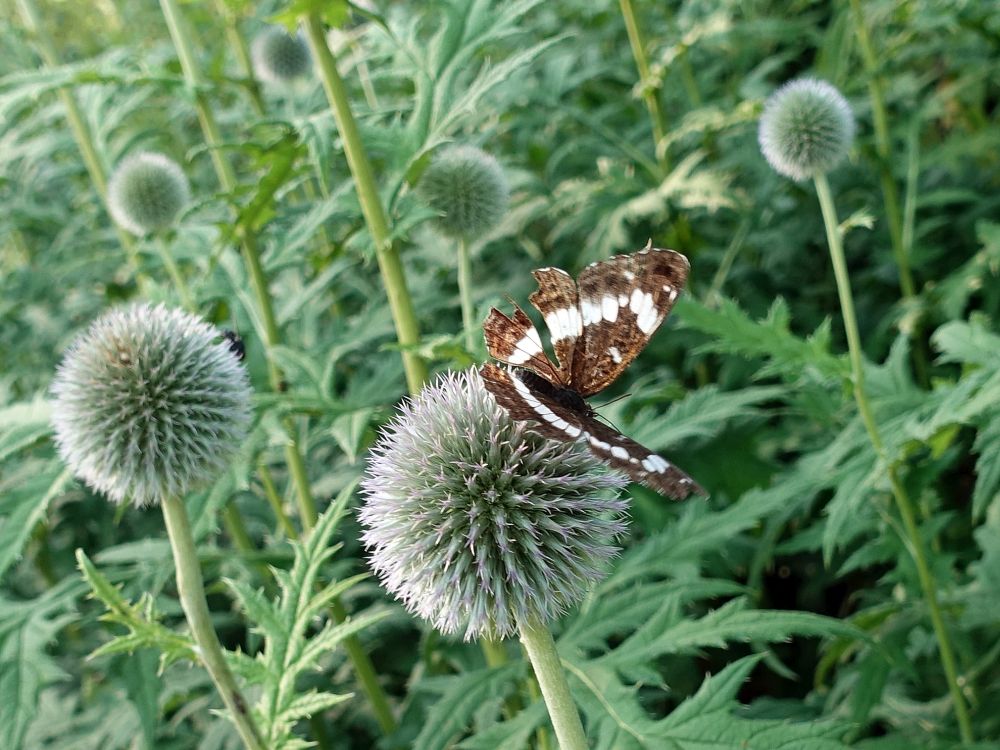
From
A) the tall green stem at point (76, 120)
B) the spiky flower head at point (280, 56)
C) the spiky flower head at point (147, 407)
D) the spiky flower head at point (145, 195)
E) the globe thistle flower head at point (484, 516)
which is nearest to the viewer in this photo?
the globe thistle flower head at point (484, 516)

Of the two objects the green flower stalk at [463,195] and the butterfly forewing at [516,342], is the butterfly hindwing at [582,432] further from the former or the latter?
the green flower stalk at [463,195]

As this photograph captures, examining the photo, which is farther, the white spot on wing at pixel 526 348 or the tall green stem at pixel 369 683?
the tall green stem at pixel 369 683

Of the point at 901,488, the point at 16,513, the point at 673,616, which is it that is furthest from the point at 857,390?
the point at 16,513

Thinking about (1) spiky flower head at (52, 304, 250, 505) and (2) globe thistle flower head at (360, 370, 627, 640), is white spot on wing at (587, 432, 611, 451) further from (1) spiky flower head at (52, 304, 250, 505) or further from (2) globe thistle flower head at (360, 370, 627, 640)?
(1) spiky flower head at (52, 304, 250, 505)

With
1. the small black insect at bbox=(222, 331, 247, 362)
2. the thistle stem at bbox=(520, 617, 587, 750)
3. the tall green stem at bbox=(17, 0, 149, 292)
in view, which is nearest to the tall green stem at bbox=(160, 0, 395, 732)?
the small black insect at bbox=(222, 331, 247, 362)

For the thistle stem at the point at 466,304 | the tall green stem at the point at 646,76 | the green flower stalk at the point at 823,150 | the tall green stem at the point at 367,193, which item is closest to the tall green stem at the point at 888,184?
the tall green stem at the point at 646,76

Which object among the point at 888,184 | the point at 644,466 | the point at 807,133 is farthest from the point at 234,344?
the point at 888,184

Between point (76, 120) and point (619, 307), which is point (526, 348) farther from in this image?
point (76, 120)

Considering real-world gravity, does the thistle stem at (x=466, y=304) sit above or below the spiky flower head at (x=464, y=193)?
below
